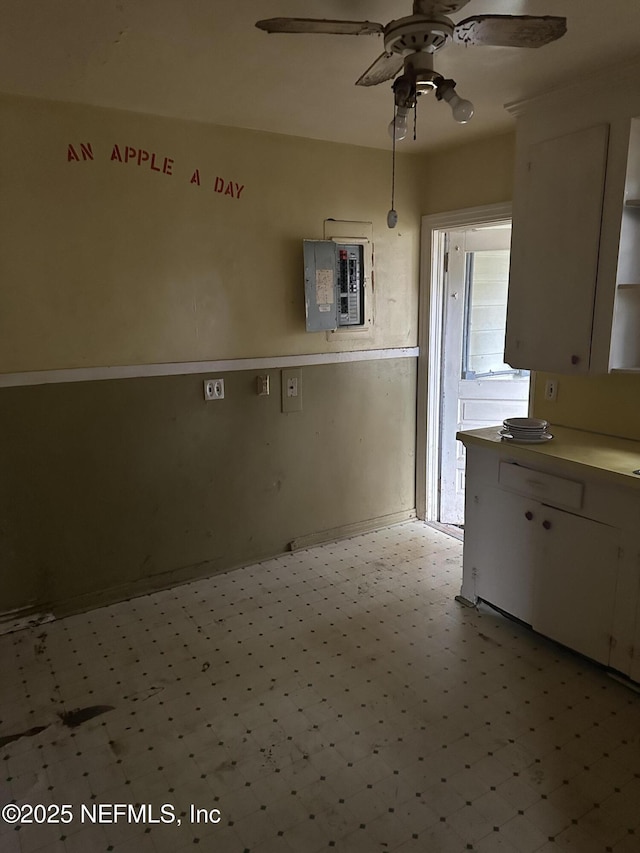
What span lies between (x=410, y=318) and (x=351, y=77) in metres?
1.71

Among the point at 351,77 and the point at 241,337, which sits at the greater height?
the point at 351,77

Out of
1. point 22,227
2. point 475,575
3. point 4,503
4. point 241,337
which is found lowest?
point 475,575

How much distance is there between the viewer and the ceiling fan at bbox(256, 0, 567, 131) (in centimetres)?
149

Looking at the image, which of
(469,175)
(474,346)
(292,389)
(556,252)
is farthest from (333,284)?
(556,252)

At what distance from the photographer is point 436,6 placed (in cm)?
149

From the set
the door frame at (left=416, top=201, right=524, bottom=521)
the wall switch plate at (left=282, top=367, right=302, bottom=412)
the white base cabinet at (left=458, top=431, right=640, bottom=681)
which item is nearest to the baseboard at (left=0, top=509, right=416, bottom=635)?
the door frame at (left=416, top=201, right=524, bottom=521)

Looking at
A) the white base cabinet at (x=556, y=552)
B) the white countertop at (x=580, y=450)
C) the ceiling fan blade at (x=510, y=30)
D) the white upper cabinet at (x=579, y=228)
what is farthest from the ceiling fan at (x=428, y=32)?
the white base cabinet at (x=556, y=552)

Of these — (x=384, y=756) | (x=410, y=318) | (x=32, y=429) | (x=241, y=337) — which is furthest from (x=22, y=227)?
(x=384, y=756)

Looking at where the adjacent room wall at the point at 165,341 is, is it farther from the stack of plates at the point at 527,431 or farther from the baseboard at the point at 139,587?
the stack of plates at the point at 527,431

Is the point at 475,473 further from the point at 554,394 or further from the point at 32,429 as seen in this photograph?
the point at 32,429

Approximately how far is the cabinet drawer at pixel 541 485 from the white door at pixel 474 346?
1309 millimetres

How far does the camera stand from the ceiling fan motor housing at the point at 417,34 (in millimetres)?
1569

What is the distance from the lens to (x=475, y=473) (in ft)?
9.33

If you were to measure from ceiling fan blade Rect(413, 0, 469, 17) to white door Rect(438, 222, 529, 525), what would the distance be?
226 cm
